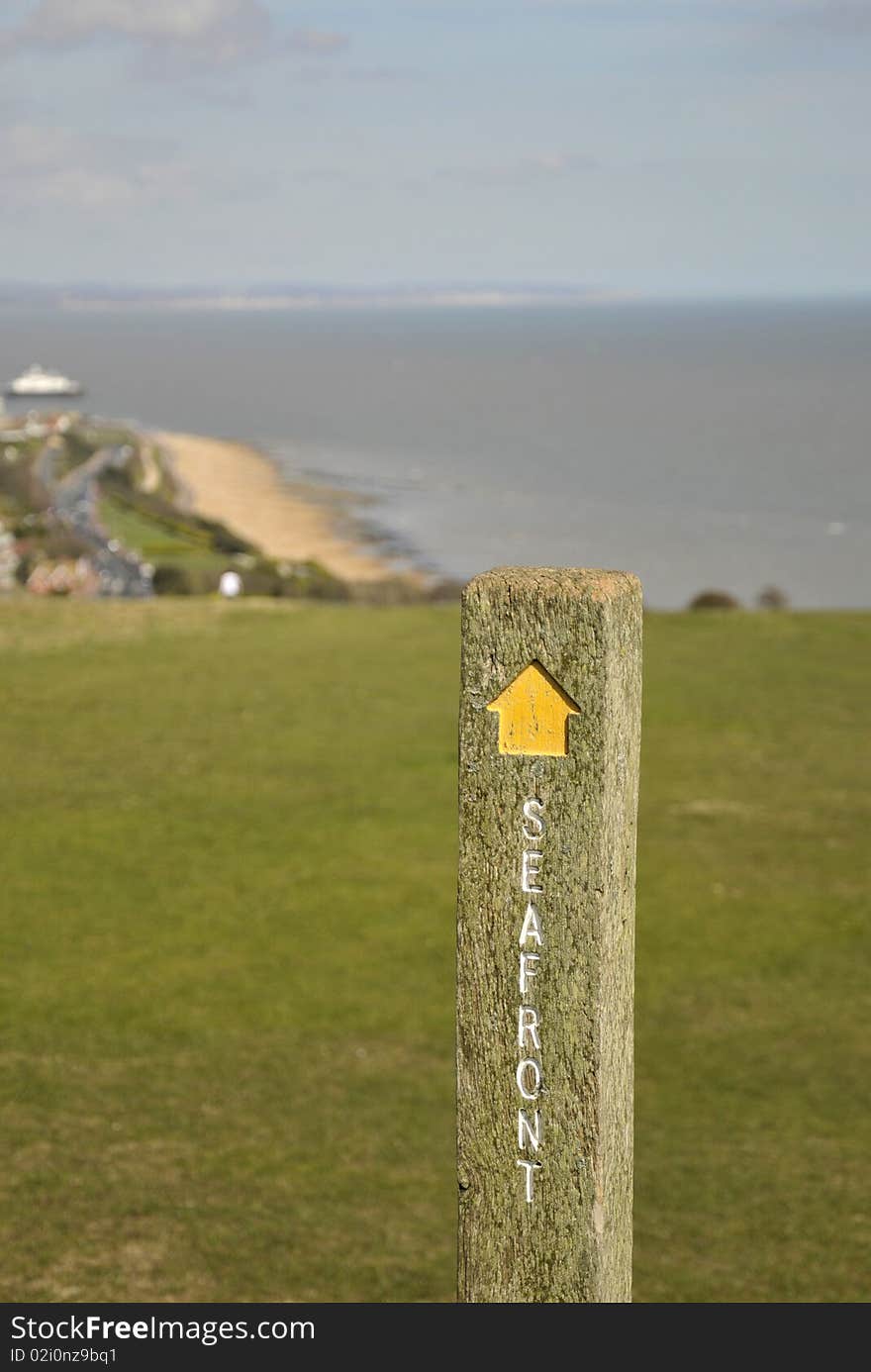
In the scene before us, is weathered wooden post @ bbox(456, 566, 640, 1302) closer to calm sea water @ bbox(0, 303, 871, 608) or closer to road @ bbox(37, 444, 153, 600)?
road @ bbox(37, 444, 153, 600)

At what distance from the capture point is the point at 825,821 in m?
8.85

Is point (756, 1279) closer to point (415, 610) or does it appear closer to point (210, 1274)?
point (210, 1274)

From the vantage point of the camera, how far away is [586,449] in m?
72.8

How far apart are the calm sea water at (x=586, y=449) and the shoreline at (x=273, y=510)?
161 centimetres

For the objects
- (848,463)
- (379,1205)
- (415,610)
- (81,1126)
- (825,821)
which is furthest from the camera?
(848,463)

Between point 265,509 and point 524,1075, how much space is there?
51009mm

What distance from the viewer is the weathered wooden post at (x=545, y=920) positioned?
7.16 feet

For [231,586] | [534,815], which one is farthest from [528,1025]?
[231,586]

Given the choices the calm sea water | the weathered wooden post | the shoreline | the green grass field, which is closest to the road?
the shoreline

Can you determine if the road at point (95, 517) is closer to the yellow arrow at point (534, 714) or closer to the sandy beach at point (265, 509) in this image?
the sandy beach at point (265, 509)

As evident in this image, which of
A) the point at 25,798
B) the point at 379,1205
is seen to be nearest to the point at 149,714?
the point at 25,798

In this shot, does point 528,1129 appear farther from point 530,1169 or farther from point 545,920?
point 545,920

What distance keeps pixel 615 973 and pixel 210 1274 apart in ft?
8.20

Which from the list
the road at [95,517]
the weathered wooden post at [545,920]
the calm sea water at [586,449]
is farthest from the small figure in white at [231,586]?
the calm sea water at [586,449]
